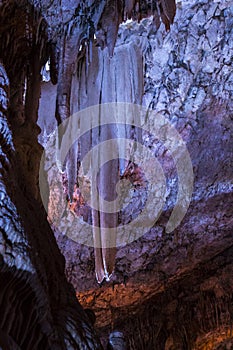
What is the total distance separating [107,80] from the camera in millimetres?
3914

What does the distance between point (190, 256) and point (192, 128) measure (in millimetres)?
1477

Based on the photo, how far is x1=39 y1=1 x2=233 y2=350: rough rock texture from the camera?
421 centimetres

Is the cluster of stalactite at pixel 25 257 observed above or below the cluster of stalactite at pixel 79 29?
below

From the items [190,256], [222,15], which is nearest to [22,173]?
[222,15]

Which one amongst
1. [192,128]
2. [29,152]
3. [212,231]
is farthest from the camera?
[212,231]

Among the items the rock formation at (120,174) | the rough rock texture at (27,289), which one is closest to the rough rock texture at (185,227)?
the rock formation at (120,174)

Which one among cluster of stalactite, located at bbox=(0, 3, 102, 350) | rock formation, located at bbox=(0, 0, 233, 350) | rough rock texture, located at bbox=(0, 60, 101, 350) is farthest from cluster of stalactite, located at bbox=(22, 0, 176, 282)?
rough rock texture, located at bbox=(0, 60, 101, 350)

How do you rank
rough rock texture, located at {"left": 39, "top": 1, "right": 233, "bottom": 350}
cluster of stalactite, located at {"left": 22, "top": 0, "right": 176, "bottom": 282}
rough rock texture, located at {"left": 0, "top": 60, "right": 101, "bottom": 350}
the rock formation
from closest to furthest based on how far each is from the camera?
rough rock texture, located at {"left": 0, "top": 60, "right": 101, "bottom": 350}, the rock formation, cluster of stalactite, located at {"left": 22, "top": 0, "right": 176, "bottom": 282}, rough rock texture, located at {"left": 39, "top": 1, "right": 233, "bottom": 350}

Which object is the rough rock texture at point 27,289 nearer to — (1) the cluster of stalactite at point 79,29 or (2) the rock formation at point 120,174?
(2) the rock formation at point 120,174

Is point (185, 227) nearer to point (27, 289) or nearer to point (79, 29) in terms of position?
point (79, 29)

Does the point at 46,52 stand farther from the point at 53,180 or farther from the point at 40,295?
the point at 53,180

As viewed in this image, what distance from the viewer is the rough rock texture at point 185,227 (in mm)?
4207

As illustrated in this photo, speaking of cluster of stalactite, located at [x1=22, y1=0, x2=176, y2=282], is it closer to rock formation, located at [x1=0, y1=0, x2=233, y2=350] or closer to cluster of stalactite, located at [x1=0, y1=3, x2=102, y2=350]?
rock formation, located at [x1=0, y1=0, x2=233, y2=350]

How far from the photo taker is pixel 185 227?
495 cm
